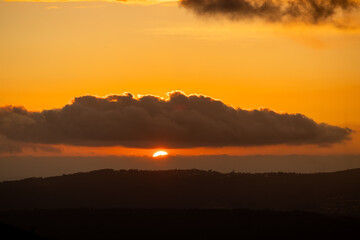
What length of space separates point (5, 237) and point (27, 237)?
3.70m

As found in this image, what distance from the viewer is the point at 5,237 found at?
13500 cm

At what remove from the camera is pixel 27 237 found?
137000 millimetres
